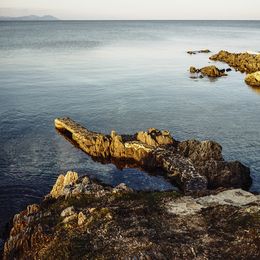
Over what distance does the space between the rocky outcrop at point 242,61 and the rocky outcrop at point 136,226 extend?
8781 centimetres

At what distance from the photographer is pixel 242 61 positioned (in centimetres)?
12038

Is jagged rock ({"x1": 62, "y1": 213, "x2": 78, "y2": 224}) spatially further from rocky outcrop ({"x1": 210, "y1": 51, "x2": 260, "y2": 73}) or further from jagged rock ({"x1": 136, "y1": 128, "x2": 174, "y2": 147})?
rocky outcrop ({"x1": 210, "y1": 51, "x2": 260, "y2": 73})

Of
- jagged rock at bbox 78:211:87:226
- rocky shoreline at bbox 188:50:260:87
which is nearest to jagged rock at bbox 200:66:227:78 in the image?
rocky shoreline at bbox 188:50:260:87

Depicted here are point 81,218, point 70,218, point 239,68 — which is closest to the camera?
point 81,218

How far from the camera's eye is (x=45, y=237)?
25.7m

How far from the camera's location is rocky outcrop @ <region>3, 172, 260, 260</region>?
2281 cm

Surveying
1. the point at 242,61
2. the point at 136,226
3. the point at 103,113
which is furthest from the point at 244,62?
the point at 136,226

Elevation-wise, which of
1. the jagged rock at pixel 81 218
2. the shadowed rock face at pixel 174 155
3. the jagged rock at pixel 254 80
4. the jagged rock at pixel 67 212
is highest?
the jagged rock at pixel 254 80

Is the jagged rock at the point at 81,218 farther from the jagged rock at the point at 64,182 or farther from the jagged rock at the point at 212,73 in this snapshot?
the jagged rock at the point at 212,73

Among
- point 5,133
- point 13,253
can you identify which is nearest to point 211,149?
point 13,253

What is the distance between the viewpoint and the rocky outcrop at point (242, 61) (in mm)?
111794

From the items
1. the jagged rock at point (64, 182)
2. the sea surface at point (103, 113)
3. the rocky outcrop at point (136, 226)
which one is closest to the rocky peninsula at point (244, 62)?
the sea surface at point (103, 113)

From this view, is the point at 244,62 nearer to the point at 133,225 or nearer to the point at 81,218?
the point at 133,225

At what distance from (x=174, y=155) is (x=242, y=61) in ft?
282
